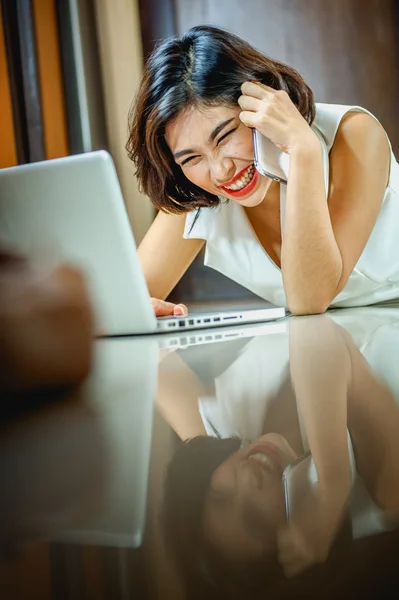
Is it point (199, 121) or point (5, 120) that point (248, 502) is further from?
point (5, 120)

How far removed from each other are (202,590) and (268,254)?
1.49 m

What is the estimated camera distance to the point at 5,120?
2.92 metres

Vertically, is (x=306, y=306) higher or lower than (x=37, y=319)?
lower

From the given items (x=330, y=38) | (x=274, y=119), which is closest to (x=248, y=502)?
(x=274, y=119)

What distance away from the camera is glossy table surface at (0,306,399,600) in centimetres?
14

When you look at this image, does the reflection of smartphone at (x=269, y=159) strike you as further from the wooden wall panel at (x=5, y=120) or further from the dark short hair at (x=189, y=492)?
the wooden wall panel at (x=5, y=120)

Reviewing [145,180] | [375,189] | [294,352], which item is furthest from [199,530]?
[145,180]

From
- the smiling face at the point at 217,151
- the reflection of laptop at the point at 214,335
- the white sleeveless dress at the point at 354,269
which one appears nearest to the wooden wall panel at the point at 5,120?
the white sleeveless dress at the point at 354,269

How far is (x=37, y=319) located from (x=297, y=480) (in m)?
0.20

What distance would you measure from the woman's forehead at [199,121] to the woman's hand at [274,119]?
0.13ft

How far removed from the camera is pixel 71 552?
16 centimetres

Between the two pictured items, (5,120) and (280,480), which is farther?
(5,120)

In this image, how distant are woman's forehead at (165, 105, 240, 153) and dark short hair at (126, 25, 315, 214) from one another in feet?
0.03


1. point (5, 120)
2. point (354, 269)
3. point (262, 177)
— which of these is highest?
point (262, 177)
